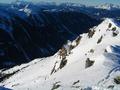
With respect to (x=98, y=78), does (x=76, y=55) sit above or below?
below

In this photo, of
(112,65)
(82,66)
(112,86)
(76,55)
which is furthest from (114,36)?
(112,86)

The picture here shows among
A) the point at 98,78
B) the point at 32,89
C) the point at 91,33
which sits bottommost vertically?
the point at 91,33

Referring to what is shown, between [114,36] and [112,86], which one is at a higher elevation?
[112,86]

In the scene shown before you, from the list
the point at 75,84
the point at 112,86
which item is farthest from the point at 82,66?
the point at 112,86

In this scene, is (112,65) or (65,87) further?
(112,65)

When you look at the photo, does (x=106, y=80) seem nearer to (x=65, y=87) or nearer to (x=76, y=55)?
(x=65, y=87)

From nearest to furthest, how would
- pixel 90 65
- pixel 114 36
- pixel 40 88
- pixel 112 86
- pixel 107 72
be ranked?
pixel 112 86 → pixel 107 72 → pixel 40 88 → pixel 90 65 → pixel 114 36

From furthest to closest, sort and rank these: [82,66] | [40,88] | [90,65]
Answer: [82,66] < [90,65] < [40,88]

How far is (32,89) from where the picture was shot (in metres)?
38.3

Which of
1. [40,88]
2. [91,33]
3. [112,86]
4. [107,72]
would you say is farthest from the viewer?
Result: [91,33]

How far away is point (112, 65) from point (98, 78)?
4.10 m

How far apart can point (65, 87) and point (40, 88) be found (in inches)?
183

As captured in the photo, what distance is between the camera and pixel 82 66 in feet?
152

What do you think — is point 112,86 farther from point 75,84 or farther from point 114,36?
point 114,36
